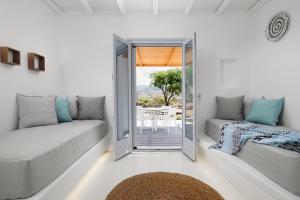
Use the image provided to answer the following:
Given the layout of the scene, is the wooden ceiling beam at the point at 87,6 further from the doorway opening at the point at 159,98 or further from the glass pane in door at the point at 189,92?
the glass pane in door at the point at 189,92

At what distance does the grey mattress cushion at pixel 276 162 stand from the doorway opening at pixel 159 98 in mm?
2107

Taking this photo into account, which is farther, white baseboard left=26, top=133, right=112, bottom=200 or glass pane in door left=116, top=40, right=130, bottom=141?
glass pane in door left=116, top=40, right=130, bottom=141

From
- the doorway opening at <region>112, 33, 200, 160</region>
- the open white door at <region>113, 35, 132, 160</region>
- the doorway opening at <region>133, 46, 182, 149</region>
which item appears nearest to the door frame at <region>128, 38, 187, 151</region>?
the doorway opening at <region>112, 33, 200, 160</region>

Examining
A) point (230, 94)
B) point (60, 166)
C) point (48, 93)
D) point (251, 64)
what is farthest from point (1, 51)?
point (251, 64)

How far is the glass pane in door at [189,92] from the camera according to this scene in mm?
3595

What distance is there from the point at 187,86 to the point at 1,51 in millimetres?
2930

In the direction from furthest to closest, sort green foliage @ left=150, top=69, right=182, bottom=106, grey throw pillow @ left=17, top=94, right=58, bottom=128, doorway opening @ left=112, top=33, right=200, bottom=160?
green foliage @ left=150, top=69, right=182, bottom=106, doorway opening @ left=112, top=33, right=200, bottom=160, grey throw pillow @ left=17, top=94, right=58, bottom=128

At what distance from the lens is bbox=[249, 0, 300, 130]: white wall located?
2.86 m

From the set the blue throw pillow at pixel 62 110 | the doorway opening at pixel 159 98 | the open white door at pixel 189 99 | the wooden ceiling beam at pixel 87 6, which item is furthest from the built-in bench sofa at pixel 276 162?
the wooden ceiling beam at pixel 87 6

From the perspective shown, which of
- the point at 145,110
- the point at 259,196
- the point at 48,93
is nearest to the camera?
the point at 259,196

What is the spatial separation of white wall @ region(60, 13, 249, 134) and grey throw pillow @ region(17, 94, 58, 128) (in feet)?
3.63

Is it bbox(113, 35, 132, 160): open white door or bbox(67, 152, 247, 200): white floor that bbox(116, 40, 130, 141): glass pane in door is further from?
bbox(67, 152, 247, 200): white floor

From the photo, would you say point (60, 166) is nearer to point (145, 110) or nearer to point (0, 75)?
point (0, 75)

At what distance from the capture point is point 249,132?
2512 mm
